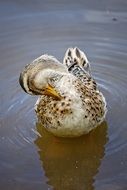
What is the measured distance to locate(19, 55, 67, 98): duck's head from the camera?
14.2 feet

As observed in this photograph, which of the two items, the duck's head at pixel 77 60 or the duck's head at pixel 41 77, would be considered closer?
the duck's head at pixel 41 77

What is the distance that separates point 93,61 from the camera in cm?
604

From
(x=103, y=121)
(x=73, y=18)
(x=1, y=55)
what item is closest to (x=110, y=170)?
(x=103, y=121)

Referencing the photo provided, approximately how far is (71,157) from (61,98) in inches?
21.9

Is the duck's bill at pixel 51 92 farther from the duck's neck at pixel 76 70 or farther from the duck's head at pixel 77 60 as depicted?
the duck's head at pixel 77 60

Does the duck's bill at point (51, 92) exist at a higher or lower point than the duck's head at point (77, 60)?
lower

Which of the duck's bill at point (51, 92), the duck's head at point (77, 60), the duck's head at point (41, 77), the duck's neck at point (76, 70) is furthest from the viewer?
the duck's head at point (77, 60)

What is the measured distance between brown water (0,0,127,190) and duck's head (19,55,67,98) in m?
0.63

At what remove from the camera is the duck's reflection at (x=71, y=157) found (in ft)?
14.5

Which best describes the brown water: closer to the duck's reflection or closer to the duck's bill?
the duck's reflection

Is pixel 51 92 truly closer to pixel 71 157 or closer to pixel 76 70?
pixel 71 157

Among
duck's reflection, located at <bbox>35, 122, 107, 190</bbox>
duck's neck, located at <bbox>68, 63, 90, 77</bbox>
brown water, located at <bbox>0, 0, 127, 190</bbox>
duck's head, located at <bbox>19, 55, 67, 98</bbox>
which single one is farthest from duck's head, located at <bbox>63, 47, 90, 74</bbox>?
duck's head, located at <bbox>19, 55, 67, 98</bbox>

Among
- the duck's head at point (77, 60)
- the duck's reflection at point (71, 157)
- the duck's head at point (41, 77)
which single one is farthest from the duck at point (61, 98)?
the duck's head at point (77, 60)

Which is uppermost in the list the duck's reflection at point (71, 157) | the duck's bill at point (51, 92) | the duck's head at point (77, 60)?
the duck's head at point (77, 60)
